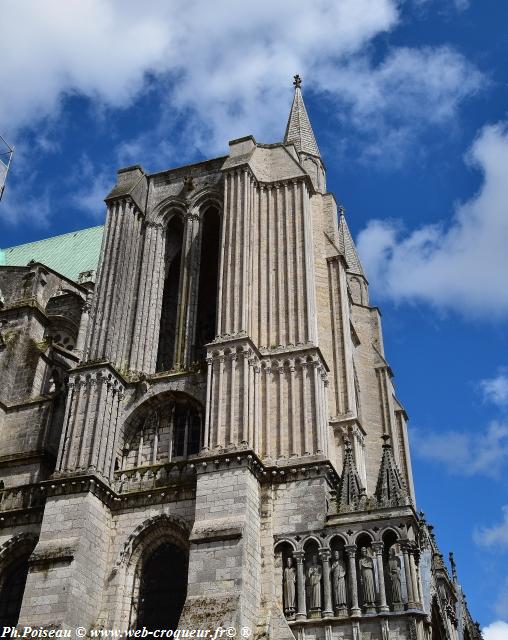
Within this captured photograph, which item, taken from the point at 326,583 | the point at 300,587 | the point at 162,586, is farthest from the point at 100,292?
the point at 326,583

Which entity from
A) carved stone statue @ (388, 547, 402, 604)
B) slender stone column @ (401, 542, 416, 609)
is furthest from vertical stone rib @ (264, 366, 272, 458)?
slender stone column @ (401, 542, 416, 609)

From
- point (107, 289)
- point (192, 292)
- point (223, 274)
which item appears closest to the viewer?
point (223, 274)

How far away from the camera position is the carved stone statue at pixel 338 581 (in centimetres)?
1862

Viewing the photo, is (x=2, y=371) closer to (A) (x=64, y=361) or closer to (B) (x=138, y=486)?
(A) (x=64, y=361)

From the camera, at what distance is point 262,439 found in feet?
71.9

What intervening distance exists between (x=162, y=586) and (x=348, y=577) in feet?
16.5

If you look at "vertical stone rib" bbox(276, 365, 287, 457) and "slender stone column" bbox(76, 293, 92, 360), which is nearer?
"vertical stone rib" bbox(276, 365, 287, 457)

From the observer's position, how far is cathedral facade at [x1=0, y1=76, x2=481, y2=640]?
19109mm

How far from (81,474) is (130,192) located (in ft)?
35.9

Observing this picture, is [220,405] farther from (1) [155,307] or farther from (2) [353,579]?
(1) [155,307]

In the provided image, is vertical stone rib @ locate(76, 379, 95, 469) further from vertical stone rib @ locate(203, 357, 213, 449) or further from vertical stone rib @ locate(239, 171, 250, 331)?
vertical stone rib @ locate(239, 171, 250, 331)

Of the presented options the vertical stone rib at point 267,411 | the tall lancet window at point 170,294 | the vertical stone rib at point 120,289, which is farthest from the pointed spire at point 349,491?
the vertical stone rib at point 120,289

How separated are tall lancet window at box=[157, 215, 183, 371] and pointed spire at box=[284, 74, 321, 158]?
580 centimetres

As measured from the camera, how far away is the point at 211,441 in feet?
70.3
